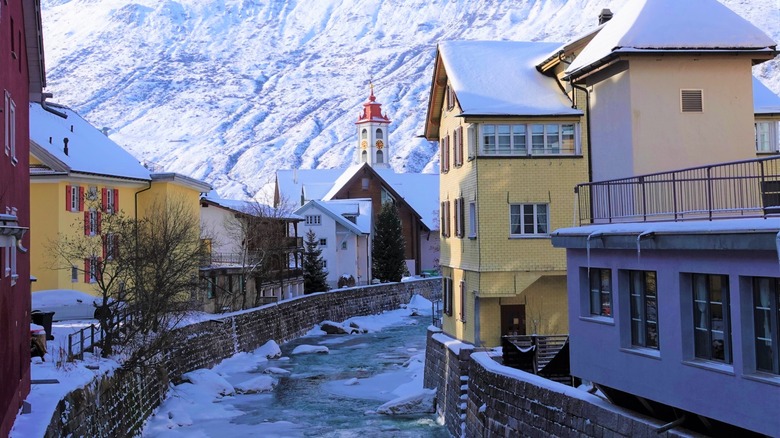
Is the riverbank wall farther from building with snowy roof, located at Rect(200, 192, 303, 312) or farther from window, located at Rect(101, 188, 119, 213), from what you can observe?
building with snowy roof, located at Rect(200, 192, 303, 312)

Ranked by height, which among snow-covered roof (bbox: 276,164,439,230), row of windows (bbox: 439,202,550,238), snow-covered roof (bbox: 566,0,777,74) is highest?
snow-covered roof (bbox: 276,164,439,230)

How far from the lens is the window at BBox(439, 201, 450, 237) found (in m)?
36.5

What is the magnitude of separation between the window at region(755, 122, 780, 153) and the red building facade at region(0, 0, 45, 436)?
2267 cm

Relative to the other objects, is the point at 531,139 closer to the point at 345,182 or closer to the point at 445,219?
the point at 445,219

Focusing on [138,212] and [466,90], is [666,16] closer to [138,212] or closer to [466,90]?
[466,90]

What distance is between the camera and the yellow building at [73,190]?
134 ft

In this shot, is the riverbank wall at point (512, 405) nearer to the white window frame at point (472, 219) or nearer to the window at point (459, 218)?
the white window frame at point (472, 219)

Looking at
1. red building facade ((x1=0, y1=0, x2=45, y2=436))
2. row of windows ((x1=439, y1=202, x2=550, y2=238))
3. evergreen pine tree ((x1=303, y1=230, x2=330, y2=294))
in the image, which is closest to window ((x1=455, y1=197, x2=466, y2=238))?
row of windows ((x1=439, y1=202, x2=550, y2=238))

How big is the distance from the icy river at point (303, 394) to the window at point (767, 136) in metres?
14.0

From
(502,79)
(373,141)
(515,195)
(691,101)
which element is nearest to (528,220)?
(515,195)

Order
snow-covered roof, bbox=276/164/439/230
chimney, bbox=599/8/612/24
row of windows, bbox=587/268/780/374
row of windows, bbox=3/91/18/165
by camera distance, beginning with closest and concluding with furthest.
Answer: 1. row of windows, bbox=587/268/780/374
2. row of windows, bbox=3/91/18/165
3. chimney, bbox=599/8/612/24
4. snow-covered roof, bbox=276/164/439/230

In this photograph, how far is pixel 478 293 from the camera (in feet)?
103

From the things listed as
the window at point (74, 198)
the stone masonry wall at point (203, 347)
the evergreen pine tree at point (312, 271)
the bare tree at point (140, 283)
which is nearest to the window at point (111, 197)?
the window at point (74, 198)

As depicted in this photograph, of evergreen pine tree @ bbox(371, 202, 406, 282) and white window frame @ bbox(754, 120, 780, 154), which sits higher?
white window frame @ bbox(754, 120, 780, 154)
